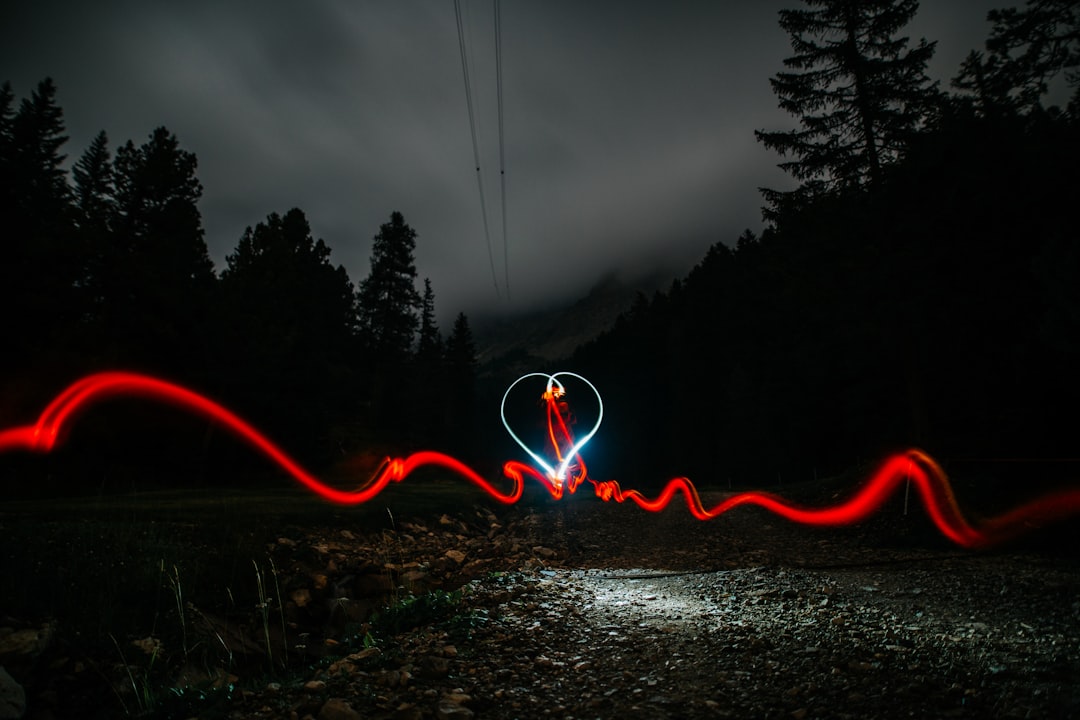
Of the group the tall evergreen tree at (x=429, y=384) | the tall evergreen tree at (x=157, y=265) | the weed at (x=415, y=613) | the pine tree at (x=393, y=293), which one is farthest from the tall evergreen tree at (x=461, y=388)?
the weed at (x=415, y=613)

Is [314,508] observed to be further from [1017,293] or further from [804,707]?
[1017,293]

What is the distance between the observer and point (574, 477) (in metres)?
29.0

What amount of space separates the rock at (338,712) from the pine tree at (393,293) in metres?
53.6

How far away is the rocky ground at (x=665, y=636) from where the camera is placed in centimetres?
413

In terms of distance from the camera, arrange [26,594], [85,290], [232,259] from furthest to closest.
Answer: [232,259] < [85,290] < [26,594]

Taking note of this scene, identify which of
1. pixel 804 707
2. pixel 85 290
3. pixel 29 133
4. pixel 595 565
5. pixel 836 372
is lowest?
pixel 595 565

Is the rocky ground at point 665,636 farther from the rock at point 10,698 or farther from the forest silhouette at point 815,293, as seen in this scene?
the forest silhouette at point 815,293

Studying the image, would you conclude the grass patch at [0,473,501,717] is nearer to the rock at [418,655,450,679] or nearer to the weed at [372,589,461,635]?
the weed at [372,589,461,635]

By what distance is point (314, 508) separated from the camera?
14.7 meters

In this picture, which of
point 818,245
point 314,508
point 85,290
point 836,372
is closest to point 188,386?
point 85,290

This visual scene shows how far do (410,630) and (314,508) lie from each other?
9.78 metres

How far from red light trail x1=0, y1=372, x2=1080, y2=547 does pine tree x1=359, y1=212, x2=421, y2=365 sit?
18935mm

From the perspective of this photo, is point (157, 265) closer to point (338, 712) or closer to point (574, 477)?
point (574, 477)

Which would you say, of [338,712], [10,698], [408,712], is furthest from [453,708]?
[10,698]
